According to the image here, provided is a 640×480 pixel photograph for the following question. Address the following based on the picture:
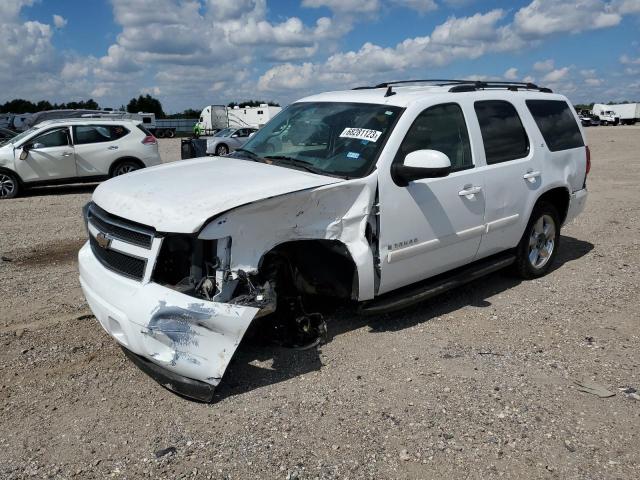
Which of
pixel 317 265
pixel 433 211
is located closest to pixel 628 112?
pixel 433 211

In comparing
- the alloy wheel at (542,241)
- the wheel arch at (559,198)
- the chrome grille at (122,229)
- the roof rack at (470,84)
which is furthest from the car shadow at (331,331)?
the roof rack at (470,84)

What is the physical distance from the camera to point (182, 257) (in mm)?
3418

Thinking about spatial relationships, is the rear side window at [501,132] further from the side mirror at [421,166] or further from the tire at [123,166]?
the tire at [123,166]

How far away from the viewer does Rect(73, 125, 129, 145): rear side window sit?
1276 centimetres

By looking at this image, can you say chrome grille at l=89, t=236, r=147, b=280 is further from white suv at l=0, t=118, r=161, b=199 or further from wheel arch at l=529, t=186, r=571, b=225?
white suv at l=0, t=118, r=161, b=199

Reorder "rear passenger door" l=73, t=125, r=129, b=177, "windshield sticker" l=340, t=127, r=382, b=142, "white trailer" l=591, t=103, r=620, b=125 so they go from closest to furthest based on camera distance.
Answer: "windshield sticker" l=340, t=127, r=382, b=142 → "rear passenger door" l=73, t=125, r=129, b=177 → "white trailer" l=591, t=103, r=620, b=125

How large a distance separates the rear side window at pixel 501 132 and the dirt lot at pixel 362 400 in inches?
54.3

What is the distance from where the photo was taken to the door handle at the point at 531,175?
5.19 metres

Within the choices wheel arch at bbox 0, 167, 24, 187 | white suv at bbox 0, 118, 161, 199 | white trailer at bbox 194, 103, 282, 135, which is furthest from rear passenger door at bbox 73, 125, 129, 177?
white trailer at bbox 194, 103, 282, 135

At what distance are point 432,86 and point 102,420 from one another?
388 centimetres

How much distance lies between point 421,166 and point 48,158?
10951 mm

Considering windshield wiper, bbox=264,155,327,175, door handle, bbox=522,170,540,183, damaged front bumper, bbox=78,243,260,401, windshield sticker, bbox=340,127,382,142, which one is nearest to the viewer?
damaged front bumper, bbox=78,243,260,401

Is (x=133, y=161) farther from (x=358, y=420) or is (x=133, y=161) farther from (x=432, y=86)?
(x=358, y=420)

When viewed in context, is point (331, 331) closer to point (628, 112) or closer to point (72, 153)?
point (72, 153)
